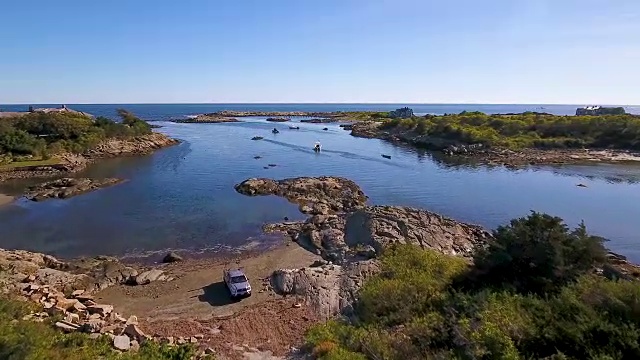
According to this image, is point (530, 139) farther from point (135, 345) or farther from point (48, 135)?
point (135, 345)

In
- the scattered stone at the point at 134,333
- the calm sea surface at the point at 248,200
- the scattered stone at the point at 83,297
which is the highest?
the scattered stone at the point at 134,333

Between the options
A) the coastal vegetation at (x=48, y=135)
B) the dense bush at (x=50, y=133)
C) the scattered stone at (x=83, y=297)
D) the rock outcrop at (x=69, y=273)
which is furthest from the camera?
the dense bush at (x=50, y=133)

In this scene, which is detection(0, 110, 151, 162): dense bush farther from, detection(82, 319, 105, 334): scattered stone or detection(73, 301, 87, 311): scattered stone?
detection(82, 319, 105, 334): scattered stone

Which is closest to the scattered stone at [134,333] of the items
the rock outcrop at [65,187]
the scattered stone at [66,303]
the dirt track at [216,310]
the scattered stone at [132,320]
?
the scattered stone at [132,320]

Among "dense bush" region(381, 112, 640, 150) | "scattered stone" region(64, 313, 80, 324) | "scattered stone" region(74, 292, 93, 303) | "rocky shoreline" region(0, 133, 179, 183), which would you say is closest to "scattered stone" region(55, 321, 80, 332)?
"scattered stone" region(64, 313, 80, 324)

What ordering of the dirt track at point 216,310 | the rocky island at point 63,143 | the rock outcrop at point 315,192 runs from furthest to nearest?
the rocky island at point 63,143, the rock outcrop at point 315,192, the dirt track at point 216,310

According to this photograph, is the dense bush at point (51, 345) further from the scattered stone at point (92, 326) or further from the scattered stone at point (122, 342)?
the scattered stone at point (92, 326)
